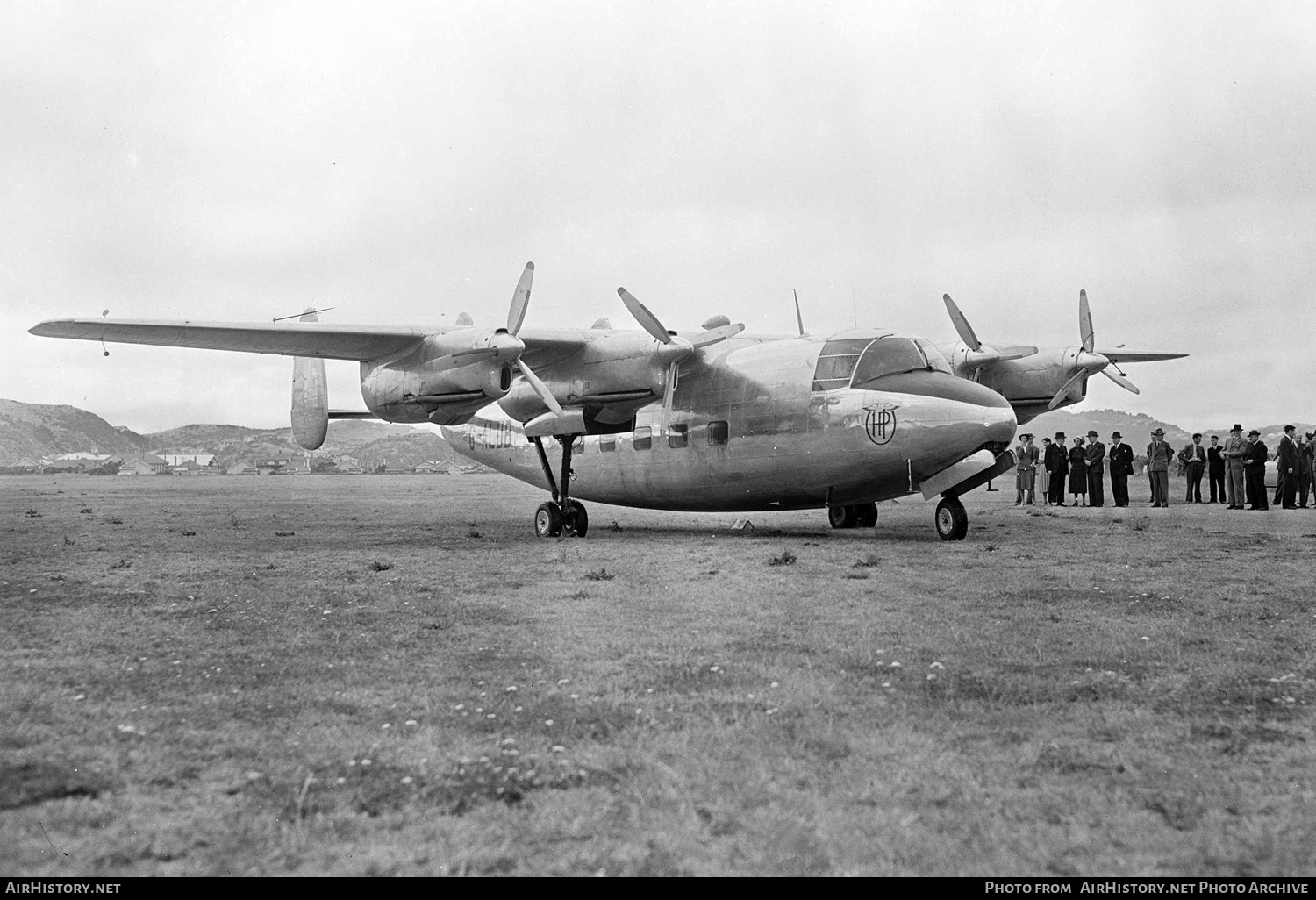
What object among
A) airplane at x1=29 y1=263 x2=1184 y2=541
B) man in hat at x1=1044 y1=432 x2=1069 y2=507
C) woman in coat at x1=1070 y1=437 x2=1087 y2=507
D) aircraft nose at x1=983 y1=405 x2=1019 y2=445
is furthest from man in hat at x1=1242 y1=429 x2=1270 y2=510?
aircraft nose at x1=983 y1=405 x2=1019 y2=445

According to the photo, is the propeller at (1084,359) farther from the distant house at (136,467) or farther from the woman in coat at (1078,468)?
the distant house at (136,467)

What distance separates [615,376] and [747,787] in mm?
13249

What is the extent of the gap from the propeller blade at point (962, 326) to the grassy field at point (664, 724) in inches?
319

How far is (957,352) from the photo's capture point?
59.9ft

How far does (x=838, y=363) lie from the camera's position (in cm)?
1527

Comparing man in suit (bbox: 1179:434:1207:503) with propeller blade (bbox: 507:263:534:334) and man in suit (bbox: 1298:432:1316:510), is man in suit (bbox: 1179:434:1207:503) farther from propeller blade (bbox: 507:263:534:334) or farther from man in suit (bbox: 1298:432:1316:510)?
propeller blade (bbox: 507:263:534:334)

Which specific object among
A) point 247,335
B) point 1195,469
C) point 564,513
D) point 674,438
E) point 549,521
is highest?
point 247,335

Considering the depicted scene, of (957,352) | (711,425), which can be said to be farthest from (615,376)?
(957,352)

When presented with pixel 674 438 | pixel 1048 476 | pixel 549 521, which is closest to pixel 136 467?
pixel 1048 476

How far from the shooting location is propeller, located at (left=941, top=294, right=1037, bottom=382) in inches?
703

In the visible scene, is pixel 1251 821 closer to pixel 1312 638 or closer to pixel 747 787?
pixel 747 787

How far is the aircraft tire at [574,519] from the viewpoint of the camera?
17422 millimetres

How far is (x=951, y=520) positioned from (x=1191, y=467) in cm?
1550

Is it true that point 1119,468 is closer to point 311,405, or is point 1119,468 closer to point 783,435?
point 783,435
